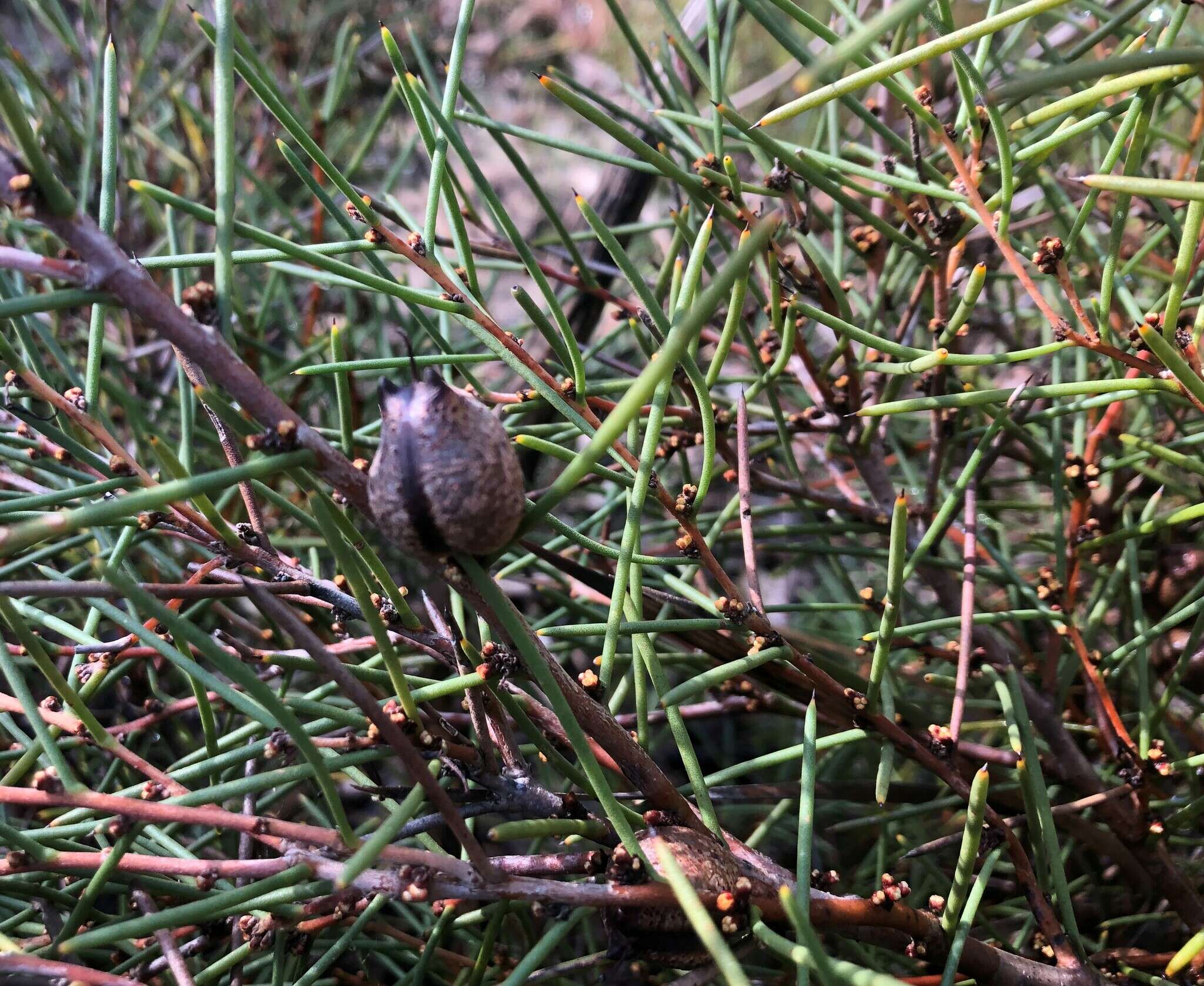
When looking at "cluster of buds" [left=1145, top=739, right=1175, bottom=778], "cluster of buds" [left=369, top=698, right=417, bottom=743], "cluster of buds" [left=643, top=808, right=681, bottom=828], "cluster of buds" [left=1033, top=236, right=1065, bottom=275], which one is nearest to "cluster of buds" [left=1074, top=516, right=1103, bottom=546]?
"cluster of buds" [left=1145, top=739, right=1175, bottom=778]

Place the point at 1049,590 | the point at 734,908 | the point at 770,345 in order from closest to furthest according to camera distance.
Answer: the point at 734,908, the point at 1049,590, the point at 770,345

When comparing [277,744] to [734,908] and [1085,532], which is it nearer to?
[734,908]

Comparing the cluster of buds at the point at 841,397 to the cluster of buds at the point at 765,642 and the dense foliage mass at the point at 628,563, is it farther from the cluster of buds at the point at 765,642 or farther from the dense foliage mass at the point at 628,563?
the cluster of buds at the point at 765,642

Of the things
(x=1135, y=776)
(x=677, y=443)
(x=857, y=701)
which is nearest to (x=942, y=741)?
(x=857, y=701)

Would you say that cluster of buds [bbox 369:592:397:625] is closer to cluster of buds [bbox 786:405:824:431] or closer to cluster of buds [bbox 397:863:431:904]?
cluster of buds [bbox 397:863:431:904]

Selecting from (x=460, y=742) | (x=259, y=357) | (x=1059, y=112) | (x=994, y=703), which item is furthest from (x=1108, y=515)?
(x=259, y=357)

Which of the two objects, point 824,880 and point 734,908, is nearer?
point 734,908

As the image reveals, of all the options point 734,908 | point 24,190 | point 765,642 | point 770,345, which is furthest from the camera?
point 770,345

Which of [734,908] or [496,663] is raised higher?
[496,663]
